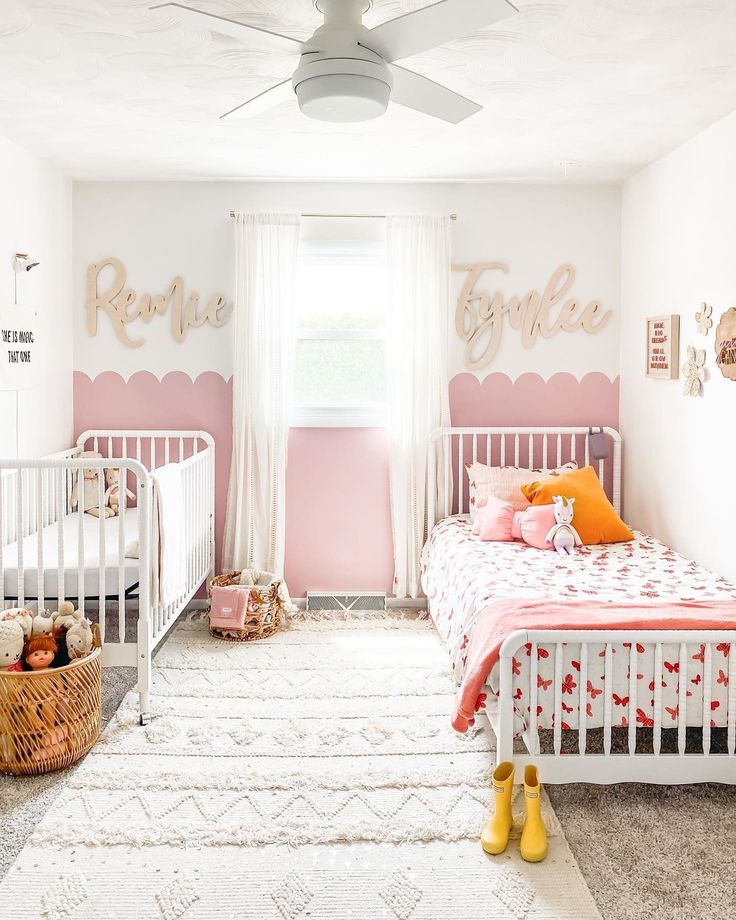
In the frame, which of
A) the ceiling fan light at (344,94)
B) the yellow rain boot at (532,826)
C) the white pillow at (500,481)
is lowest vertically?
the yellow rain boot at (532,826)

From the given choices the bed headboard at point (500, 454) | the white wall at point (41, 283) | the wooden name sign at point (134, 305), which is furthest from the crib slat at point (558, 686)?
the wooden name sign at point (134, 305)

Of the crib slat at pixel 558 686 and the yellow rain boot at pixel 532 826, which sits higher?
the crib slat at pixel 558 686

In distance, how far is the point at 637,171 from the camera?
4164 mm

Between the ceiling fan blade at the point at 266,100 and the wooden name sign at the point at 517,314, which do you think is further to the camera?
the wooden name sign at the point at 517,314

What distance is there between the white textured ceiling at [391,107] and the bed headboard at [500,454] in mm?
1289

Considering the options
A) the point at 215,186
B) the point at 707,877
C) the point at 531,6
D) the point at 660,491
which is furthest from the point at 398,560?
the point at 531,6

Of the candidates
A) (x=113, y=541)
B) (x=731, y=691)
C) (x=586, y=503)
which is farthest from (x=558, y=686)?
(x=113, y=541)

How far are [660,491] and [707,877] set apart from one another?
2.19 meters

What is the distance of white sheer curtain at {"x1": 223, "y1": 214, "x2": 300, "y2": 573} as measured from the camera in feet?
14.2

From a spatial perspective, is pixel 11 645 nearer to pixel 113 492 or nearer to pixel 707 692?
pixel 113 492

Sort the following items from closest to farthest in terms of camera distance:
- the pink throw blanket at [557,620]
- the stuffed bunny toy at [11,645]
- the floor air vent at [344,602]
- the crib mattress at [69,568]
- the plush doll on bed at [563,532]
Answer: the pink throw blanket at [557,620]
the stuffed bunny toy at [11,645]
the crib mattress at [69,568]
the plush doll on bed at [563,532]
the floor air vent at [344,602]

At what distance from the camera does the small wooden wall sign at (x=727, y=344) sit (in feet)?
10.7

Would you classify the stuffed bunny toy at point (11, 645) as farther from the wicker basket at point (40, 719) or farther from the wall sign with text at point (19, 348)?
the wall sign with text at point (19, 348)

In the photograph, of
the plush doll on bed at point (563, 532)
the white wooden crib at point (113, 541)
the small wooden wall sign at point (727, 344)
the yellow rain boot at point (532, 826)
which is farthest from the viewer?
the plush doll on bed at point (563, 532)
